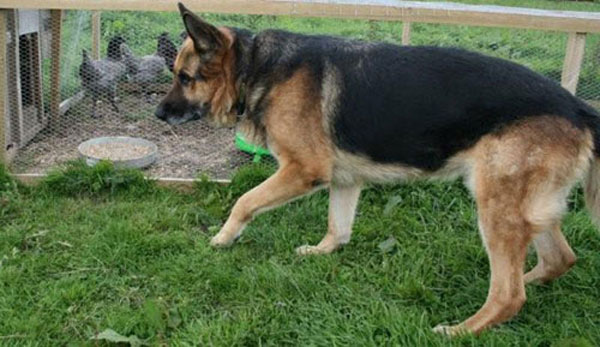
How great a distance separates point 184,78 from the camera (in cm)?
378

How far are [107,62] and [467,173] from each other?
4523mm

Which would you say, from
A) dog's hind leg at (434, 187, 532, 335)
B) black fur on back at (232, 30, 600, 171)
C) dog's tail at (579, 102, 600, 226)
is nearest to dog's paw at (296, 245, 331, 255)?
black fur on back at (232, 30, 600, 171)

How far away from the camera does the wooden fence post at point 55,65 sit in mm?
5840

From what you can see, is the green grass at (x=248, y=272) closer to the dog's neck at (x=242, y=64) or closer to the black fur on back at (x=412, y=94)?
the black fur on back at (x=412, y=94)

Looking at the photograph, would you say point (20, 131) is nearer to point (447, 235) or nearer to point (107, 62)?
point (107, 62)

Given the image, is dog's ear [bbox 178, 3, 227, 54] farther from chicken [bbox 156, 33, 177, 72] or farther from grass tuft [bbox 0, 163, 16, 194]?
chicken [bbox 156, 33, 177, 72]

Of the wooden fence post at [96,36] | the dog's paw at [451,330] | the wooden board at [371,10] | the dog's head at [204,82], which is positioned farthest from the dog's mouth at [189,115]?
the wooden fence post at [96,36]

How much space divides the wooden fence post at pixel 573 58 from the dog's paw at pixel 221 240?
2859 mm

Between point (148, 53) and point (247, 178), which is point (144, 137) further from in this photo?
point (247, 178)

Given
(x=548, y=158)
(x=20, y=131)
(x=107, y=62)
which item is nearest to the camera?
(x=548, y=158)

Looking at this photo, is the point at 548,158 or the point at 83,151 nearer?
the point at 548,158

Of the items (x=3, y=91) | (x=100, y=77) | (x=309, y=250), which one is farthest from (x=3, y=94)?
(x=309, y=250)

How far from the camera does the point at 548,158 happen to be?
2959 mm

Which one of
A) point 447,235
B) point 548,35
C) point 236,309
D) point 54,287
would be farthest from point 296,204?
point 548,35
